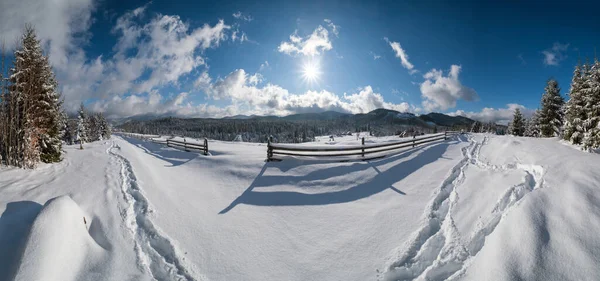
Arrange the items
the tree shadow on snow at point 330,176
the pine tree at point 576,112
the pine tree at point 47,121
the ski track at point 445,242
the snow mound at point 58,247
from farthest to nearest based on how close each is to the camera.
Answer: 1. the pine tree at point 576,112
2. the pine tree at point 47,121
3. the tree shadow on snow at point 330,176
4. the ski track at point 445,242
5. the snow mound at point 58,247

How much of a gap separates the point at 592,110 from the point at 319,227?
3268cm

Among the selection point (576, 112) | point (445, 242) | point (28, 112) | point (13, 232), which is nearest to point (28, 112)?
point (28, 112)

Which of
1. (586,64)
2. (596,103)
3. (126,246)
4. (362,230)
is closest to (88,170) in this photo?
(126,246)

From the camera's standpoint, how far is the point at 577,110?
1029 inches

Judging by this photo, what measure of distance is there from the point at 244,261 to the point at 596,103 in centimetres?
3494

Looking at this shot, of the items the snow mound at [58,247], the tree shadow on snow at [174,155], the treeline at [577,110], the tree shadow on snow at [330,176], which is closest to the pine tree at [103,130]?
the tree shadow on snow at [174,155]

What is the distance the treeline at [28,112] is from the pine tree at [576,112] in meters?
46.5

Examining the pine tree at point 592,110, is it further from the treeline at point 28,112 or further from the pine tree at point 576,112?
the treeline at point 28,112

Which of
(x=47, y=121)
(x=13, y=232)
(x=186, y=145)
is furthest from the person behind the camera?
(x=186, y=145)

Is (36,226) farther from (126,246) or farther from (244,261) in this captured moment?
(244,261)

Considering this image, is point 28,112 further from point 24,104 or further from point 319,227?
point 319,227

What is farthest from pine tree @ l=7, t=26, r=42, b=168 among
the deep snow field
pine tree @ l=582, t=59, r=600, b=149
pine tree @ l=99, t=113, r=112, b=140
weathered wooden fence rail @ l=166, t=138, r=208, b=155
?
pine tree @ l=99, t=113, r=112, b=140

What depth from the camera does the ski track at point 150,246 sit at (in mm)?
5051

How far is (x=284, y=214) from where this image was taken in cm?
777
